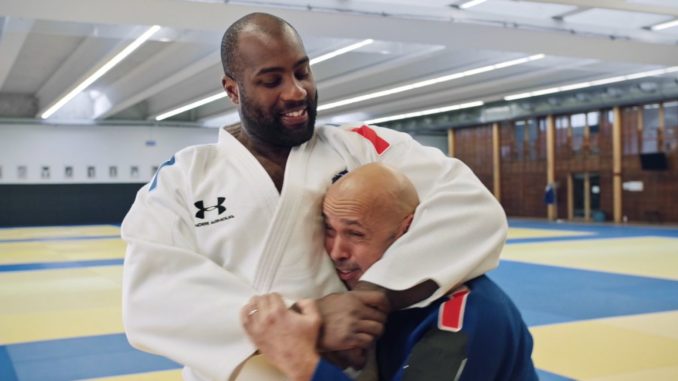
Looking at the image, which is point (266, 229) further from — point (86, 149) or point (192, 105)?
point (86, 149)

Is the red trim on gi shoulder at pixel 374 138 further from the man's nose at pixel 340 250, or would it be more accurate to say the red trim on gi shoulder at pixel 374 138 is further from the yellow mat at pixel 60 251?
→ the yellow mat at pixel 60 251

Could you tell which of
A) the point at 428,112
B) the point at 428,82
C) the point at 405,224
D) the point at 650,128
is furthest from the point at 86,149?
the point at 405,224

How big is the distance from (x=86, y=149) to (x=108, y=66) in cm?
1146

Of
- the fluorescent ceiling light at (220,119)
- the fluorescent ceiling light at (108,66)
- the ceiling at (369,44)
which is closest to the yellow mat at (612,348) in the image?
the ceiling at (369,44)

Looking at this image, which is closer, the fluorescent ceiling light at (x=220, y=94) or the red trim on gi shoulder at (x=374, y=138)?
the red trim on gi shoulder at (x=374, y=138)

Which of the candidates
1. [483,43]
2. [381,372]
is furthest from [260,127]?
[483,43]

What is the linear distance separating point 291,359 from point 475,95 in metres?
20.3

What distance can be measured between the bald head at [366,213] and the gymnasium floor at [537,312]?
11.2ft

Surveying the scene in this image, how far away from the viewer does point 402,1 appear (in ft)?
34.7

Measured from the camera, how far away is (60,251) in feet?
49.2

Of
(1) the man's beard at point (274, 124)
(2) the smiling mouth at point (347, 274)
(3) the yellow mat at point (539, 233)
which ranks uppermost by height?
(1) the man's beard at point (274, 124)

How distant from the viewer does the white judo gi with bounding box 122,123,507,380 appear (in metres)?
1.69

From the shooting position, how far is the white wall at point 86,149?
24.0m

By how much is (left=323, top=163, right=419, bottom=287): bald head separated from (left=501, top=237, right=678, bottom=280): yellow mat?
8795mm
